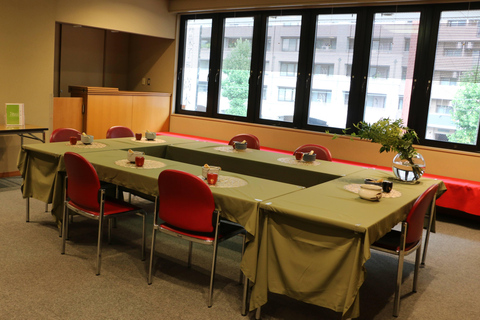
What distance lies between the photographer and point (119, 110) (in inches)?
285

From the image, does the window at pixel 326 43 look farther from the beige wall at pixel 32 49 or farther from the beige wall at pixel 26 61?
the beige wall at pixel 26 61

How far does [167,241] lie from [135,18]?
436 cm

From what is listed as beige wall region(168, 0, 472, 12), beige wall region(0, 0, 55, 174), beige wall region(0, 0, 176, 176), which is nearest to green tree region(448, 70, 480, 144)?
beige wall region(168, 0, 472, 12)

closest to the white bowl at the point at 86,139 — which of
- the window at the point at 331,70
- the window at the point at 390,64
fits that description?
the window at the point at 331,70

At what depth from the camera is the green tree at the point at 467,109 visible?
552 cm

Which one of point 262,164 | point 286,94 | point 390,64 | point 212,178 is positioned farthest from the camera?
point 286,94

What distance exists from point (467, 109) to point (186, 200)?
13.7 ft

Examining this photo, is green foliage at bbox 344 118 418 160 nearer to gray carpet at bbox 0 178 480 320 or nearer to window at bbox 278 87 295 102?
gray carpet at bbox 0 178 480 320

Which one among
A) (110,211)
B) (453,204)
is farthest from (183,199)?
(453,204)

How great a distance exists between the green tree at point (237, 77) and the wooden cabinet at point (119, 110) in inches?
46.0

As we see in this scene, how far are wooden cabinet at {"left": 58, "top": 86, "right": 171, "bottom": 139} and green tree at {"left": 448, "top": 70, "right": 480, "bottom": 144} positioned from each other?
4524 millimetres

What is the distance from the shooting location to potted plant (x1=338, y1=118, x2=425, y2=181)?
3.46 metres

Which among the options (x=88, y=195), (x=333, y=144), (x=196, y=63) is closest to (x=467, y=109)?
(x=333, y=144)

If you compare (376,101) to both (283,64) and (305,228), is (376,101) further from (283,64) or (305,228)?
(305,228)
